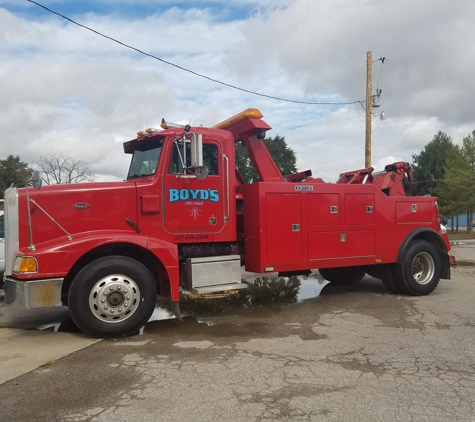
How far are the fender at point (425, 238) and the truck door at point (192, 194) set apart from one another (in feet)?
11.7

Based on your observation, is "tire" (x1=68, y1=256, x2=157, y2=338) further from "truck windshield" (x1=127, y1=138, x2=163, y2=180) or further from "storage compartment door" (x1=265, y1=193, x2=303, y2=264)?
"storage compartment door" (x1=265, y1=193, x2=303, y2=264)

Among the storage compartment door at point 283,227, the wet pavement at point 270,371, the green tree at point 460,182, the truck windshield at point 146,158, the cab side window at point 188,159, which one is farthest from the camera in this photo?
the green tree at point 460,182

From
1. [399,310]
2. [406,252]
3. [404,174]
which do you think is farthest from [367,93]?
[399,310]

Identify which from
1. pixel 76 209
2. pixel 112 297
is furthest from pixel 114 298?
pixel 76 209

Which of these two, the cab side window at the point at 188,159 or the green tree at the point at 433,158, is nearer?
the cab side window at the point at 188,159

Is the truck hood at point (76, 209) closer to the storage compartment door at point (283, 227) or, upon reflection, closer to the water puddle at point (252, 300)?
the water puddle at point (252, 300)

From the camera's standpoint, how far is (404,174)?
9.02 metres

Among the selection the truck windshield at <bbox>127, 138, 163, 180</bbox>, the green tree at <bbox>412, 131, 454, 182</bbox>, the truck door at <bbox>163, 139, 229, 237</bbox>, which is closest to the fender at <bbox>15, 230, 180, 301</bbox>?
the truck door at <bbox>163, 139, 229, 237</bbox>

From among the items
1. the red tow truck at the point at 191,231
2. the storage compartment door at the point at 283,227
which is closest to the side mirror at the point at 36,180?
the red tow truck at the point at 191,231

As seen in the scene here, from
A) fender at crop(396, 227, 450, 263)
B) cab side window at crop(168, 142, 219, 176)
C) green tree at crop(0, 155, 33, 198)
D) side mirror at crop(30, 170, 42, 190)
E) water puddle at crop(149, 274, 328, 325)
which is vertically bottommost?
water puddle at crop(149, 274, 328, 325)

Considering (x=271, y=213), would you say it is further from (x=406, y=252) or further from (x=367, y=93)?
(x=367, y=93)

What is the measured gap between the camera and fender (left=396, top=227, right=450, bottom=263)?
8.24m

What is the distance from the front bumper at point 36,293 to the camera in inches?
211

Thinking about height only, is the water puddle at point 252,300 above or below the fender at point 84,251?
below
